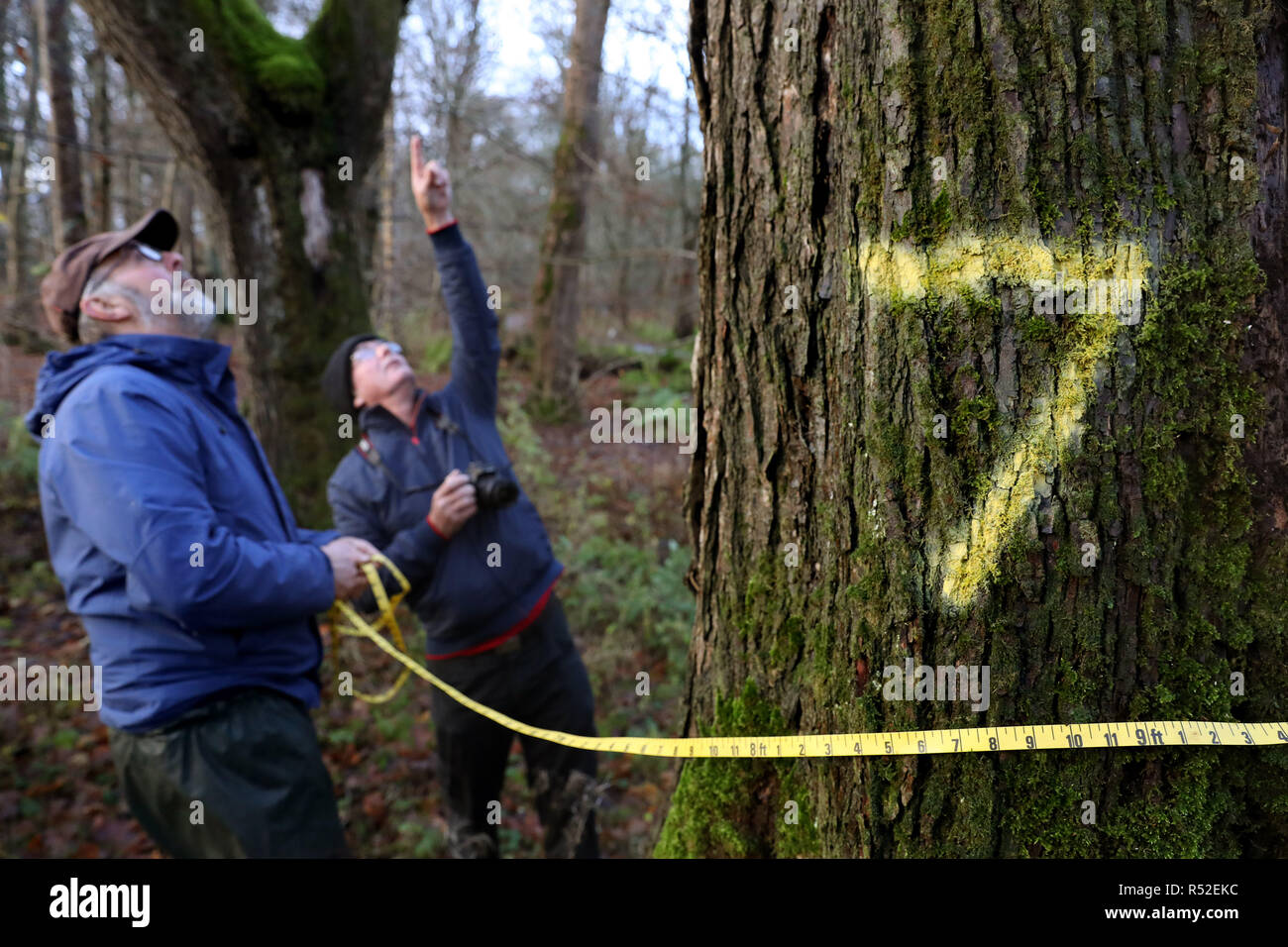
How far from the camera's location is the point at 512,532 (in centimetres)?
349

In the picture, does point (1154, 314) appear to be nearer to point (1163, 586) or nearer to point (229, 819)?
point (1163, 586)

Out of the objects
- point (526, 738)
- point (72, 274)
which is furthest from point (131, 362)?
point (526, 738)

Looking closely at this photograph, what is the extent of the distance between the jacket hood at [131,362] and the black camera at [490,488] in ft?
3.60

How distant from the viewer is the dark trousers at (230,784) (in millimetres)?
2436

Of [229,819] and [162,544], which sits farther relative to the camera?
[229,819]

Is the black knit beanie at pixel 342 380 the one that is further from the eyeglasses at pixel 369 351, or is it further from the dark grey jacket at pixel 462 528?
the dark grey jacket at pixel 462 528

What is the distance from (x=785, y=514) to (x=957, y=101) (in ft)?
3.19

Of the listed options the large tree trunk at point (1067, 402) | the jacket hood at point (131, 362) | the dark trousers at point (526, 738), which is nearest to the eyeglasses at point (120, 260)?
the jacket hood at point (131, 362)

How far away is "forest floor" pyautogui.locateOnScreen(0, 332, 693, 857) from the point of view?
14.2ft

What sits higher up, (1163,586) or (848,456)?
(848,456)

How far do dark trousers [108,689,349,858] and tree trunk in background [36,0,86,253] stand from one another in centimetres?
848

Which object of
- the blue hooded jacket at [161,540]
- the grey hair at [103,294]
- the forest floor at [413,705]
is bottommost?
the forest floor at [413,705]

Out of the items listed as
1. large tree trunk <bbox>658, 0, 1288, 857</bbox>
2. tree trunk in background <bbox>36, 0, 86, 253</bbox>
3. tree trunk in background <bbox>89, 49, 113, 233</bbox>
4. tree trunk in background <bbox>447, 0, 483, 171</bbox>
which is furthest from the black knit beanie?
tree trunk in background <bbox>447, 0, 483, 171</bbox>
